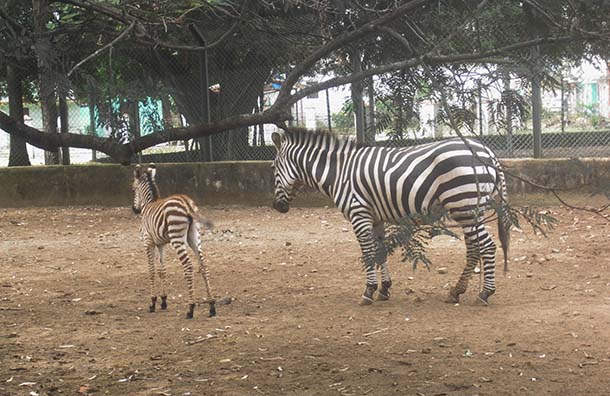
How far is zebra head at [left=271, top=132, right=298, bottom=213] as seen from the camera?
8.23 metres

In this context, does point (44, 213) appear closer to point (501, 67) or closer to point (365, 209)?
point (365, 209)

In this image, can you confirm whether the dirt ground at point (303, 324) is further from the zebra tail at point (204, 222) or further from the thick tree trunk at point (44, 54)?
the thick tree trunk at point (44, 54)

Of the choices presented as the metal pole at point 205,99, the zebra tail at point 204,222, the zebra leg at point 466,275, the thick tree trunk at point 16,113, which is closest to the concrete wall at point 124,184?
the metal pole at point 205,99

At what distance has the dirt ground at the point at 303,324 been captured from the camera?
17.2 feet

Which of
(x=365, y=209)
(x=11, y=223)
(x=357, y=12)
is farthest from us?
(x=11, y=223)

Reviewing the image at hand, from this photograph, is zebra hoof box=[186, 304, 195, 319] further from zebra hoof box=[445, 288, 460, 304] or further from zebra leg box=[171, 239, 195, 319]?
zebra hoof box=[445, 288, 460, 304]

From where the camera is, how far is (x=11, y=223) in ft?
40.3

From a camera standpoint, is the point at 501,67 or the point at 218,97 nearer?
the point at 501,67

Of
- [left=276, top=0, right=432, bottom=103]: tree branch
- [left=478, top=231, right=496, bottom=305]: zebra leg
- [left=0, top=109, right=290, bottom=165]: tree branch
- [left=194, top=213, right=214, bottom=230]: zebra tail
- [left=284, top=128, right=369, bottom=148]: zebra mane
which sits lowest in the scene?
[left=478, top=231, right=496, bottom=305]: zebra leg

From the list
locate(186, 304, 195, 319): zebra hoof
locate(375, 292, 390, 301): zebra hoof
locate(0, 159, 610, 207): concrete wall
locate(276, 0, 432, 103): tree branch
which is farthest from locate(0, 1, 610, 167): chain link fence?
locate(186, 304, 195, 319): zebra hoof

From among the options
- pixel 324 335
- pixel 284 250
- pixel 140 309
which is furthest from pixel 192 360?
pixel 284 250

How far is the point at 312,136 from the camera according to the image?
811 cm

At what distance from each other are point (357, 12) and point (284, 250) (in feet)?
17.2

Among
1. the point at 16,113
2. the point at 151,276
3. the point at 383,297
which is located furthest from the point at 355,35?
the point at 16,113
